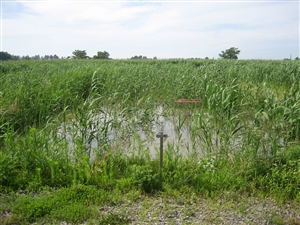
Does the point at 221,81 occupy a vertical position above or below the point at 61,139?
above

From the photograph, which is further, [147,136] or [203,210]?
[147,136]

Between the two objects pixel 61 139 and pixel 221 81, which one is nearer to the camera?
pixel 61 139

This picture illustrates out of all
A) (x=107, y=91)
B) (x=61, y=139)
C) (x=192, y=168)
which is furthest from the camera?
(x=107, y=91)

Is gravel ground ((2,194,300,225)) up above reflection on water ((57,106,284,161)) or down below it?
below

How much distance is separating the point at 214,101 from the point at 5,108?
4342 millimetres

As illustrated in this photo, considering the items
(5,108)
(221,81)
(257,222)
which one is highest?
(221,81)

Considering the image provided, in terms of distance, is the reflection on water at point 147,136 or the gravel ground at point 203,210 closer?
the gravel ground at point 203,210

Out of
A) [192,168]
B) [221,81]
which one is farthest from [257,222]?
[221,81]

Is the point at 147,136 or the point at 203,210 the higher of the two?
the point at 147,136

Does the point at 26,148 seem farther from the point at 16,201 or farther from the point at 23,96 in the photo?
the point at 23,96

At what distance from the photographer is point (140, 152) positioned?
4941mm

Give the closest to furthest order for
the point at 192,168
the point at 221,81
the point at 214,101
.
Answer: the point at 192,168
the point at 214,101
the point at 221,81

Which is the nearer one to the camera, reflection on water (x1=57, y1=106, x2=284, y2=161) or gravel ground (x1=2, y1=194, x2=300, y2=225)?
gravel ground (x1=2, y1=194, x2=300, y2=225)

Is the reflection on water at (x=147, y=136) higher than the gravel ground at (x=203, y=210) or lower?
higher
